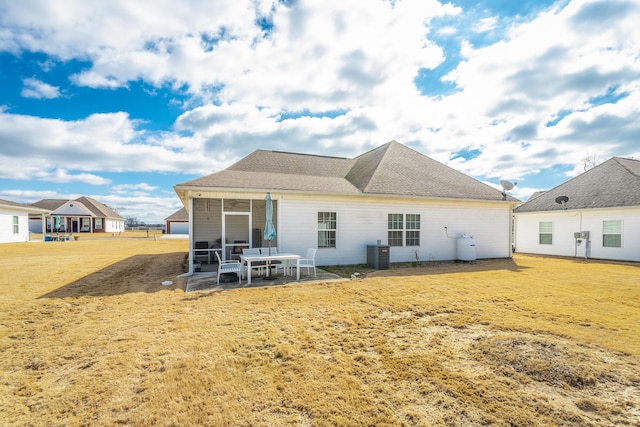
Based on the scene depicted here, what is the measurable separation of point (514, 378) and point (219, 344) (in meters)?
4.20

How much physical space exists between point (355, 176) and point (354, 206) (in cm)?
314

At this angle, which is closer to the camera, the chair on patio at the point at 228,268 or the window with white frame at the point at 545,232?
the chair on patio at the point at 228,268

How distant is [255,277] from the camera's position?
9828 millimetres

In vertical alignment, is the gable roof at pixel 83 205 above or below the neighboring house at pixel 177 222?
above

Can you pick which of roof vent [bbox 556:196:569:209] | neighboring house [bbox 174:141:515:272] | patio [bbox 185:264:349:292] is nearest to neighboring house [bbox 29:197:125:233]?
neighboring house [bbox 174:141:515:272]

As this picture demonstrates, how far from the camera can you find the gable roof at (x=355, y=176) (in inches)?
451

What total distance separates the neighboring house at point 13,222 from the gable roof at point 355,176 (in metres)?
23.9

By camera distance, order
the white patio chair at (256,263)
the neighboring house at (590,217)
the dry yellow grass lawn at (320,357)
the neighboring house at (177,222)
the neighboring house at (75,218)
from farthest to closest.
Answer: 1. the neighboring house at (177,222)
2. the neighboring house at (75,218)
3. the neighboring house at (590,217)
4. the white patio chair at (256,263)
5. the dry yellow grass lawn at (320,357)

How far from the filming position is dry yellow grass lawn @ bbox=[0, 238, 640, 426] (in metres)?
2.90

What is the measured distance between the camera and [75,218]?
4372 centimetres

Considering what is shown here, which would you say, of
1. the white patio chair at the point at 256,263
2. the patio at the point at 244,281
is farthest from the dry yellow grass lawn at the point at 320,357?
the white patio chair at the point at 256,263

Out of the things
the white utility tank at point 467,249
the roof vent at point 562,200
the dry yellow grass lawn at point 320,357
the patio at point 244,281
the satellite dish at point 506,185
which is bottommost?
the patio at point 244,281

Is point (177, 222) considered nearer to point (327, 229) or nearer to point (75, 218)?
point (75, 218)

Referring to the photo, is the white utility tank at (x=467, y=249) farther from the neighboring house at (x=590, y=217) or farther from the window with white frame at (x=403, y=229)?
the neighboring house at (x=590, y=217)
